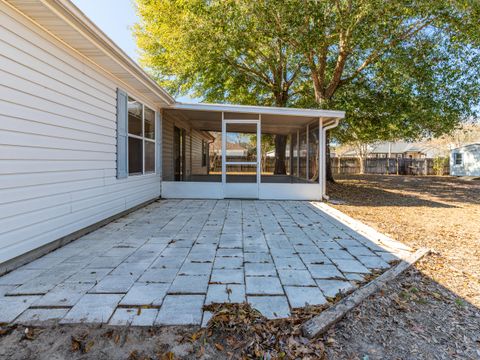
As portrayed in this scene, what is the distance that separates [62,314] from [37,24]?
9.71ft

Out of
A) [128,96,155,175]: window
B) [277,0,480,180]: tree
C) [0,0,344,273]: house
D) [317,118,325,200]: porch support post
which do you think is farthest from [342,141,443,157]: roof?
[128,96,155,175]: window

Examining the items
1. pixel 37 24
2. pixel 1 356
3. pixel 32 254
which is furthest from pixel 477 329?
pixel 37 24

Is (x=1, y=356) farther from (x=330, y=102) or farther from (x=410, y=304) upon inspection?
(x=330, y=102)

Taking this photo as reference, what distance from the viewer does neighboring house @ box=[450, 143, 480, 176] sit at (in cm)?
1798

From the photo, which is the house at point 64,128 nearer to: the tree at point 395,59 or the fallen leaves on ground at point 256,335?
the fallen leaves on ground at point 256,335

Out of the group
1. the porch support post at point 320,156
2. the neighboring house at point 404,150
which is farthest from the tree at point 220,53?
the neighboring house at point 404,150

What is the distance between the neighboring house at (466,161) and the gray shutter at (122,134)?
21453mm

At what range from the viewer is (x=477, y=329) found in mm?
1928

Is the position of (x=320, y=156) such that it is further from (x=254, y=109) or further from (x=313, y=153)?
(x=254, y=109)

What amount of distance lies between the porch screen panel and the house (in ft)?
3.94

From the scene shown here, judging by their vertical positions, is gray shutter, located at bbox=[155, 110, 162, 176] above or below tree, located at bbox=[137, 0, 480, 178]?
below

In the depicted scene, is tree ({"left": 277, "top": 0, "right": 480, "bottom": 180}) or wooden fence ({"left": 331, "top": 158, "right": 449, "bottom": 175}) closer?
tree ({"left": 277, "top": 0, "right": 480, "bottom": 180})

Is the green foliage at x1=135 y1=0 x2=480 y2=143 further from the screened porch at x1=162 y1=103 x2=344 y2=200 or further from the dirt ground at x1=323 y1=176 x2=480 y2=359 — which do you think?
the dirt ground at x1=323 y1=176 x2=480 y2=359

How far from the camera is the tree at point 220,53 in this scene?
342 inches
